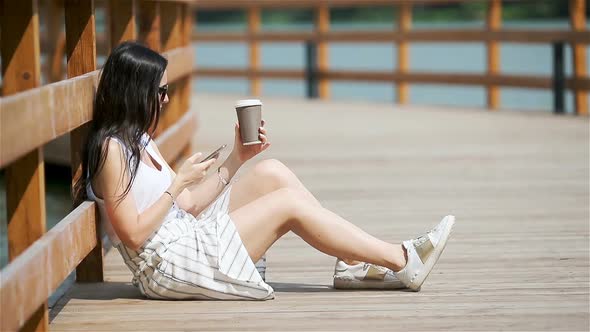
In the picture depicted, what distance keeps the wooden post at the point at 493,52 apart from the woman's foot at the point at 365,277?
23.6 ft

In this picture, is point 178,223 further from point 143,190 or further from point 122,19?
point 122,19

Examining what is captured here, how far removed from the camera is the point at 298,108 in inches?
423

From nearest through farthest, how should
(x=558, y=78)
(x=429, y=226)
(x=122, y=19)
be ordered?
(x=122, y=19)
(x=429, y=226)
(x=558, y=78)

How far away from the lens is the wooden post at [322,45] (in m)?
12.0

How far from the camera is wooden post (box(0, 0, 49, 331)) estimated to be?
2449mm

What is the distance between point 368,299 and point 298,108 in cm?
761

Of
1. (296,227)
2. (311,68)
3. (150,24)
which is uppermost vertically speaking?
(150,24)

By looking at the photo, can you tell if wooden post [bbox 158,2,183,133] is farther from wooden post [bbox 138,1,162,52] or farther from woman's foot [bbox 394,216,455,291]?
woman's foot [bbox 394,216,455,291]

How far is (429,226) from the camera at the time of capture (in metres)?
4.49

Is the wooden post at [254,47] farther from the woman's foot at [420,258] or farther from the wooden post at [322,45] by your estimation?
the woman's foot at [420,258]

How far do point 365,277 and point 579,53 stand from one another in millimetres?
6649

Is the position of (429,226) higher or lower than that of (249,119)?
lower

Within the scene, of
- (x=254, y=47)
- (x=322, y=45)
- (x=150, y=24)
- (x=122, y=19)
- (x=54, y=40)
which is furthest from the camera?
(x=254, y=47)

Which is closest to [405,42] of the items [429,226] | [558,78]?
[558,78]
